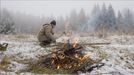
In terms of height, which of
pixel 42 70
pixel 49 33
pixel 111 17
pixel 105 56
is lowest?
pixel 42 70

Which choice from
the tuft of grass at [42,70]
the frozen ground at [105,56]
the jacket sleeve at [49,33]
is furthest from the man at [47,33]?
the tuft of grass at [42,70]

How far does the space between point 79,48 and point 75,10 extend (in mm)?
183391

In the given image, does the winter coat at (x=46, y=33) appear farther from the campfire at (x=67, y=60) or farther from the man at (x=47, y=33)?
the campfire at (x=67, y=60)

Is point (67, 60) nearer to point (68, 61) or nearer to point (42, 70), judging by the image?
point (68, 61)

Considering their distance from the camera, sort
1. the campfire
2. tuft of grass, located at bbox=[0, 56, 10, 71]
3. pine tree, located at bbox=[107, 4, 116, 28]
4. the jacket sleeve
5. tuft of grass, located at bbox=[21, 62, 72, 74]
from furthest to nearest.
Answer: pine tree, located at bbox=[107, 4, 116, 28], the jacket sleeve, the campfire, tuft of grass, located at bbox=[0, 56, 10, 71], tuft of grass, located at bbox=[21, 62, 72, 74]

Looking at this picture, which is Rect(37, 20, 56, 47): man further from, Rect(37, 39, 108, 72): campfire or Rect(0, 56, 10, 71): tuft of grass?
Rect(0, 56, 10, 71): tuft of grass

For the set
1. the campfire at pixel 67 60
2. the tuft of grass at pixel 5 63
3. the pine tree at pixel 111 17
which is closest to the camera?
the tuft of grass at pixel 5 63

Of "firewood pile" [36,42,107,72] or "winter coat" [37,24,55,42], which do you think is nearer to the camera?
"firewood pile" [36,42,107,72]

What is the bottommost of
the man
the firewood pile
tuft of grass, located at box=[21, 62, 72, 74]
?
tuft of grass, located at box=[21, 62, 72, 74]

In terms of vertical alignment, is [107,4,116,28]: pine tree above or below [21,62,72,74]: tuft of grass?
above

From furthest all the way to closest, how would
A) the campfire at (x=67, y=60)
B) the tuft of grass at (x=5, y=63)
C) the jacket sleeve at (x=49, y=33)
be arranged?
1. the jacket sleeve at (x=49, y=33)
2. the campfire at (x=67, y=60)
3. the tuft of grass at (x=5, y=63)

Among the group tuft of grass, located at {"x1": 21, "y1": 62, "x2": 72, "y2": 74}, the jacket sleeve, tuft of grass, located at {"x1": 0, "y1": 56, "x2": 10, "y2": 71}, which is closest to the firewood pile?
tuft of grass, located at {"x1": 21, "y1": 62, "x2": 72, "y2": 74}

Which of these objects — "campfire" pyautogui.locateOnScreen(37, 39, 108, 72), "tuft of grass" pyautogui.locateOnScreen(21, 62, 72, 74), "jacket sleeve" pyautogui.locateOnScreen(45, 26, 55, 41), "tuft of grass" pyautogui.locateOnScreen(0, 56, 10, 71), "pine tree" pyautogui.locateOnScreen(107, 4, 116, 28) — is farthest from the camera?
"pine tree" pyautogui.locateOnScreen(107, 4, 116, 28)

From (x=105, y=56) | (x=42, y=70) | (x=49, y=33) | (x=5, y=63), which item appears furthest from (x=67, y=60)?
(x=49, y=33)
